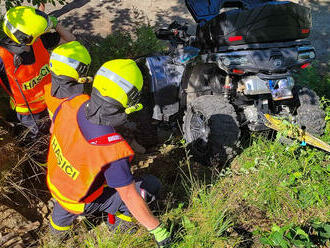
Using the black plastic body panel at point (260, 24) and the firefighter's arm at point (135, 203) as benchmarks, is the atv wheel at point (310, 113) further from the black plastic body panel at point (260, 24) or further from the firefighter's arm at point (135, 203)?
the firefighter's arm at point (135, 203)

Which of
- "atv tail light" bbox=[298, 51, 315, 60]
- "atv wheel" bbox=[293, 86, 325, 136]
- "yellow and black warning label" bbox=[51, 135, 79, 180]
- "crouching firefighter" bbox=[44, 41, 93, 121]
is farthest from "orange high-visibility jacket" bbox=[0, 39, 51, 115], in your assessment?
"atv wheel" bbox=[293, 86, 325, 136]

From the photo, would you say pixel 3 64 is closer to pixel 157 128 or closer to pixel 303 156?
pixel 157 128

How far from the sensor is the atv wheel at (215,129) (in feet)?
11.8

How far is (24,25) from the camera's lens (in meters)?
3.00

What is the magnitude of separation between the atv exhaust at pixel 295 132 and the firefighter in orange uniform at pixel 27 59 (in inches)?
102

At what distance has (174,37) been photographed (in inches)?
A: 177

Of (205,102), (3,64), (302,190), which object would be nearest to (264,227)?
(302,190)

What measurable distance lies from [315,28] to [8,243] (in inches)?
321

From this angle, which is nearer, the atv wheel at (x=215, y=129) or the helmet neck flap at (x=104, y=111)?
the helmet neck flap at (x=104, y=111)

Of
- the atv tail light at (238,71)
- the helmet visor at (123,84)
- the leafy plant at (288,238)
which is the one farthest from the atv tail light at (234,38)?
the leafy plant at (288,238)

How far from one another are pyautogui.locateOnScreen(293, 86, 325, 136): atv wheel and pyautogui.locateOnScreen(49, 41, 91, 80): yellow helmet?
2.65 m

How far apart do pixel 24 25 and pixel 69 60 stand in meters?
0.65

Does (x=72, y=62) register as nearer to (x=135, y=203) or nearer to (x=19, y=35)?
(x=19, y=35)

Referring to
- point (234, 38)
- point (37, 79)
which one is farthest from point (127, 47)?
point (234, 38)
